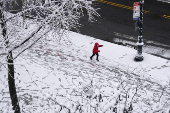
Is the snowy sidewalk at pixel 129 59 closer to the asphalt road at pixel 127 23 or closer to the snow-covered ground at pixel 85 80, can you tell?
the snow-covered ground at pixel 85 80

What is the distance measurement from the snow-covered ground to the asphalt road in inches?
51.1

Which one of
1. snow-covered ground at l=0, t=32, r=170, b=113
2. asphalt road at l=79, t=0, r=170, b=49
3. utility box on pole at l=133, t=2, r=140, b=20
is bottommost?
snow-covered ground at l=0, t=32, r=170, b=113

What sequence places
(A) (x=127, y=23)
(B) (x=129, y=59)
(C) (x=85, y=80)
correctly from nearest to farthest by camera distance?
1. (C) (x=85, y=80)
2. (B) (x=129, y=59)
3. (A) (x=127, y=23)

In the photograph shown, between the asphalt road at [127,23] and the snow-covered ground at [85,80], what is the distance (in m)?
1.30

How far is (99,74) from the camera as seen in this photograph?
346 inches

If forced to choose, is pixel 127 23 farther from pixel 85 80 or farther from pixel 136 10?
pixel 85 80

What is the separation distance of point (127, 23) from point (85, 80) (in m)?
6.18

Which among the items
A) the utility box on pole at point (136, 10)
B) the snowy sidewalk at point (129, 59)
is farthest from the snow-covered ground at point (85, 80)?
the utility box on pole at point (136, 10)

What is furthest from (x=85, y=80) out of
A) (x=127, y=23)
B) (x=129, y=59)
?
(x=127, y=23)

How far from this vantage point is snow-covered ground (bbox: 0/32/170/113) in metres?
6.92

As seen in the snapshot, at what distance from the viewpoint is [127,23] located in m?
12.8

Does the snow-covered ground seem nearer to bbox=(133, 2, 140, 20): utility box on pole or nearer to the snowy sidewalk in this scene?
the snowy sidewalk

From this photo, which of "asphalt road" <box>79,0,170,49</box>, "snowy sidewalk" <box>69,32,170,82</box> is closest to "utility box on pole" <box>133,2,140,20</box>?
"snowy sidewalk" <box>69,32,170,82</box>

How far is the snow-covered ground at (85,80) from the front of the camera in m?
6.92
